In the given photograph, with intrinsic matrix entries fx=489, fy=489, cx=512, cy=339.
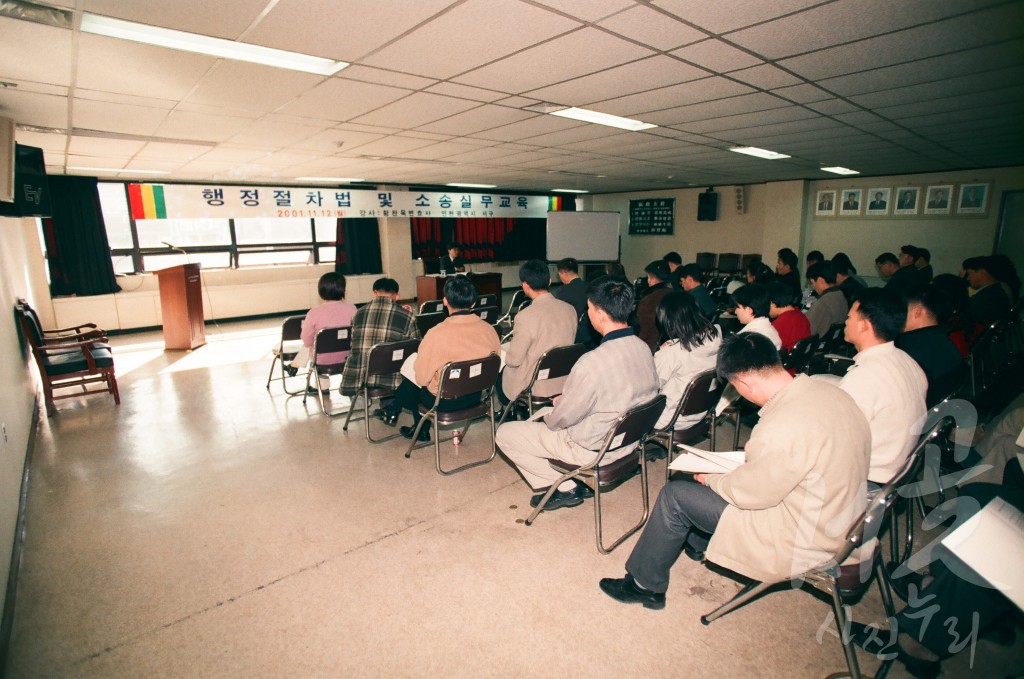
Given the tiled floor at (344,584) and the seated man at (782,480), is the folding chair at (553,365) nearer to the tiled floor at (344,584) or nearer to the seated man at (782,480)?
the tiled floor at (344,584)

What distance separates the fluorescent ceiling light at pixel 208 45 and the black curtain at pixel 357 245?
25.6 ft

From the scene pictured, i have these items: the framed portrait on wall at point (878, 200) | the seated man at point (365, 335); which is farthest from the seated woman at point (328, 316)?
the framed portrait on wall at point (878, 200)

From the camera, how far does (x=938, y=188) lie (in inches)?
313

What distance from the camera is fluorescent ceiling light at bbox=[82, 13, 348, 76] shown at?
222 cm

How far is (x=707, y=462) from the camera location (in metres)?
1.95

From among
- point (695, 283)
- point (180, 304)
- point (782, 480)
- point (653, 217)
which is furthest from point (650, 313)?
point (653, 217)

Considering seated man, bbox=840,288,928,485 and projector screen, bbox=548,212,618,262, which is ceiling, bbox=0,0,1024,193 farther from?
projector screen, bbox=548,212,618,262

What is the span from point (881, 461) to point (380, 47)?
2986 millimetres

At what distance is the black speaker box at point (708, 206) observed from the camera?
10500 mm

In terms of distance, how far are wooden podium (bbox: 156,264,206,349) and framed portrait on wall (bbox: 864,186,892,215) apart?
10981 millimetres

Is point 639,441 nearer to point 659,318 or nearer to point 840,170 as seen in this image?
point 659,318

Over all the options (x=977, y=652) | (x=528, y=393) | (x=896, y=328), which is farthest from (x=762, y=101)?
(x=977, y=652)

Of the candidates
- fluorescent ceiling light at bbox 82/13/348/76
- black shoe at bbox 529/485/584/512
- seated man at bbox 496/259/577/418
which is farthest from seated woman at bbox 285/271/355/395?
black shoe at bbox 529/485/584/512

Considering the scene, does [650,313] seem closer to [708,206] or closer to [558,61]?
[558,61]
